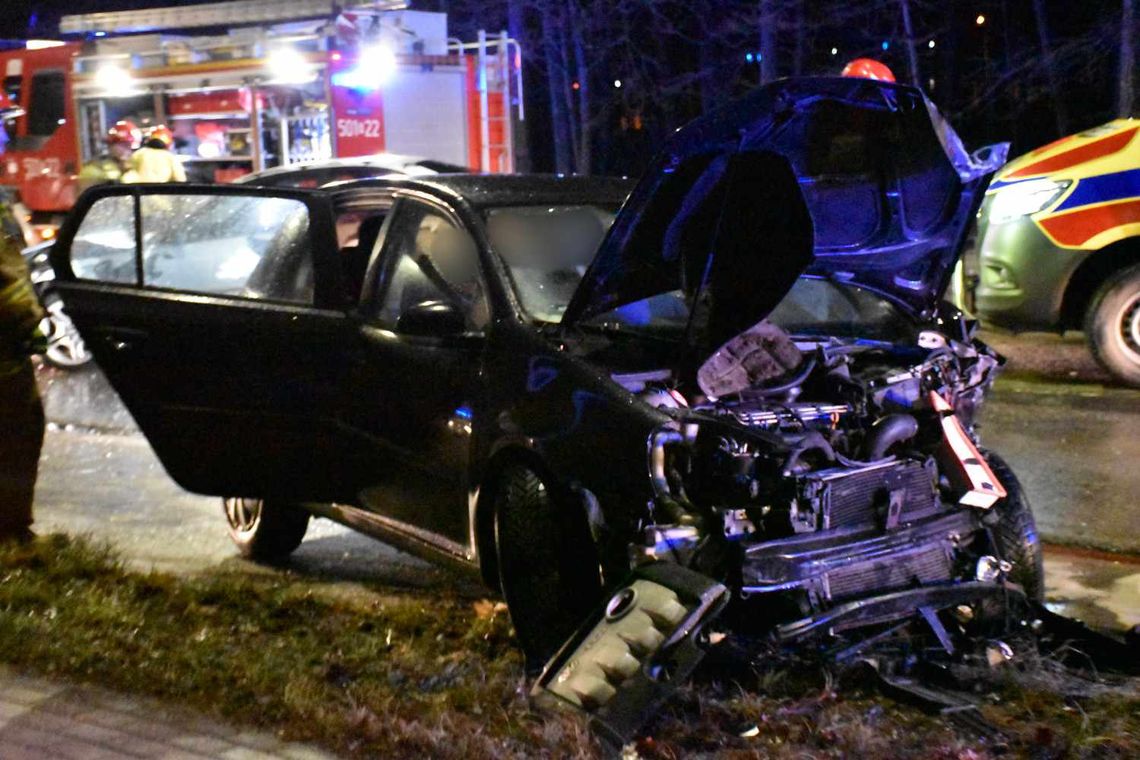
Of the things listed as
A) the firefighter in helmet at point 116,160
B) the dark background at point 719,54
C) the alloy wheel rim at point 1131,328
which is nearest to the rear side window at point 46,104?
the firefighter in helmet at point 116,160

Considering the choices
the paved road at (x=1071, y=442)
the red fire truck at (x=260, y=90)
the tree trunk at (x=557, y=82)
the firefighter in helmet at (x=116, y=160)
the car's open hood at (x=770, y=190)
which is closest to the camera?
the car's open hood at (x=770, y=190)

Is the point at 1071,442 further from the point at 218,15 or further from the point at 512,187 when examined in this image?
the point at 218,15

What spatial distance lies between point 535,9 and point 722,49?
494 centimetres

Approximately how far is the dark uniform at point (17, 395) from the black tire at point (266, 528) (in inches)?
35.6

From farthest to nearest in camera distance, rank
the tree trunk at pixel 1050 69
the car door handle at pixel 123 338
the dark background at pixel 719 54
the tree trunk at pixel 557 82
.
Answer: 1. the tree trunk at pixel 557 82
2. the dark background at pixel 719 54
3. the tree trunk at pixel 1050 69
4. the car door handle at pixel 123 338

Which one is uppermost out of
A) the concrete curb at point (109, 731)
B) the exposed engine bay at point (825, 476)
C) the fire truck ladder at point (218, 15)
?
the fire truck ladder at point (218, 15)

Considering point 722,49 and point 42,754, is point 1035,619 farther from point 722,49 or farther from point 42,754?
point 722,49

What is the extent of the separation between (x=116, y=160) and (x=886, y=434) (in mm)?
12258

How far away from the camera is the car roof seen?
5.33m

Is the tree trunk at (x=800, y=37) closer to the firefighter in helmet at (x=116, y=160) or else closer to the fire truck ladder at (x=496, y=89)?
the fire truck ladder at (x=496, y=89)

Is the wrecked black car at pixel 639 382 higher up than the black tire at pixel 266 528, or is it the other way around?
the wrecked black car at pixel 639 382

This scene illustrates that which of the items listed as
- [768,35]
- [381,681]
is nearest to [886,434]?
[381,681]

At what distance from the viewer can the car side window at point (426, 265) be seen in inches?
203

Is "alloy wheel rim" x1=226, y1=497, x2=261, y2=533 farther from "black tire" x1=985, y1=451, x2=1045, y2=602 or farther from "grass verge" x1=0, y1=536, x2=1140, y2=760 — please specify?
"black tire" x1=985, y1=451, x2=1045, y2=602
